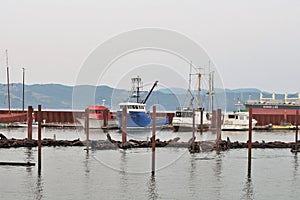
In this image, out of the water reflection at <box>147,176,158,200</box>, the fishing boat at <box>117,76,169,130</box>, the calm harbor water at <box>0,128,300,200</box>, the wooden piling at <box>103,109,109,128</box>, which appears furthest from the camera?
the wooden piling at <box>103,109,109,128</box>

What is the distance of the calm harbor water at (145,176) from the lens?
30.6 metres

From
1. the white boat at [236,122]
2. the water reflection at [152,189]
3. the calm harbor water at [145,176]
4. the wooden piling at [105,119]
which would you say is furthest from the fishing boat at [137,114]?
the water reflection at [152,189]

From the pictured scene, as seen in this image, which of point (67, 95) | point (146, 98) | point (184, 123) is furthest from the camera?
point (67, 95)

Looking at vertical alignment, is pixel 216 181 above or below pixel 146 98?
below

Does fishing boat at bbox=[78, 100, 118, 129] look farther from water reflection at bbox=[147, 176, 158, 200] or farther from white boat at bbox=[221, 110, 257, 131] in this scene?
water reflection at bbox=[147, 176, 158, 200]

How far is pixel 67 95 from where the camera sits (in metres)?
198

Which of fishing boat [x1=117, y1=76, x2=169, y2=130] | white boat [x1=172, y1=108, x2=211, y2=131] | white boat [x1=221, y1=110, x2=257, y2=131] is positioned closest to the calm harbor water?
fishing boat [x1=117, y1=76, x2=169, y2=130]

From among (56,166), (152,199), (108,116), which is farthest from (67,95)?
(152,199)

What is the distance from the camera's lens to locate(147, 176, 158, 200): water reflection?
1173 inches

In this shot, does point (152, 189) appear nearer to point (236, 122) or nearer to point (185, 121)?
point (185, 121)

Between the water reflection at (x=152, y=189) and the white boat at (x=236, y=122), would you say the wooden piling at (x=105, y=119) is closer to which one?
the white boat at (x=236, y=122)

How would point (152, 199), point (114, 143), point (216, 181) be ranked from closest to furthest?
1. point (152, 199)
2. point (216, 181)
3. point (114, 143)

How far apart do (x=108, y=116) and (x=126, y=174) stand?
57.7 m

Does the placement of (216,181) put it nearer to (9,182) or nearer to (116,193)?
(116,193)
